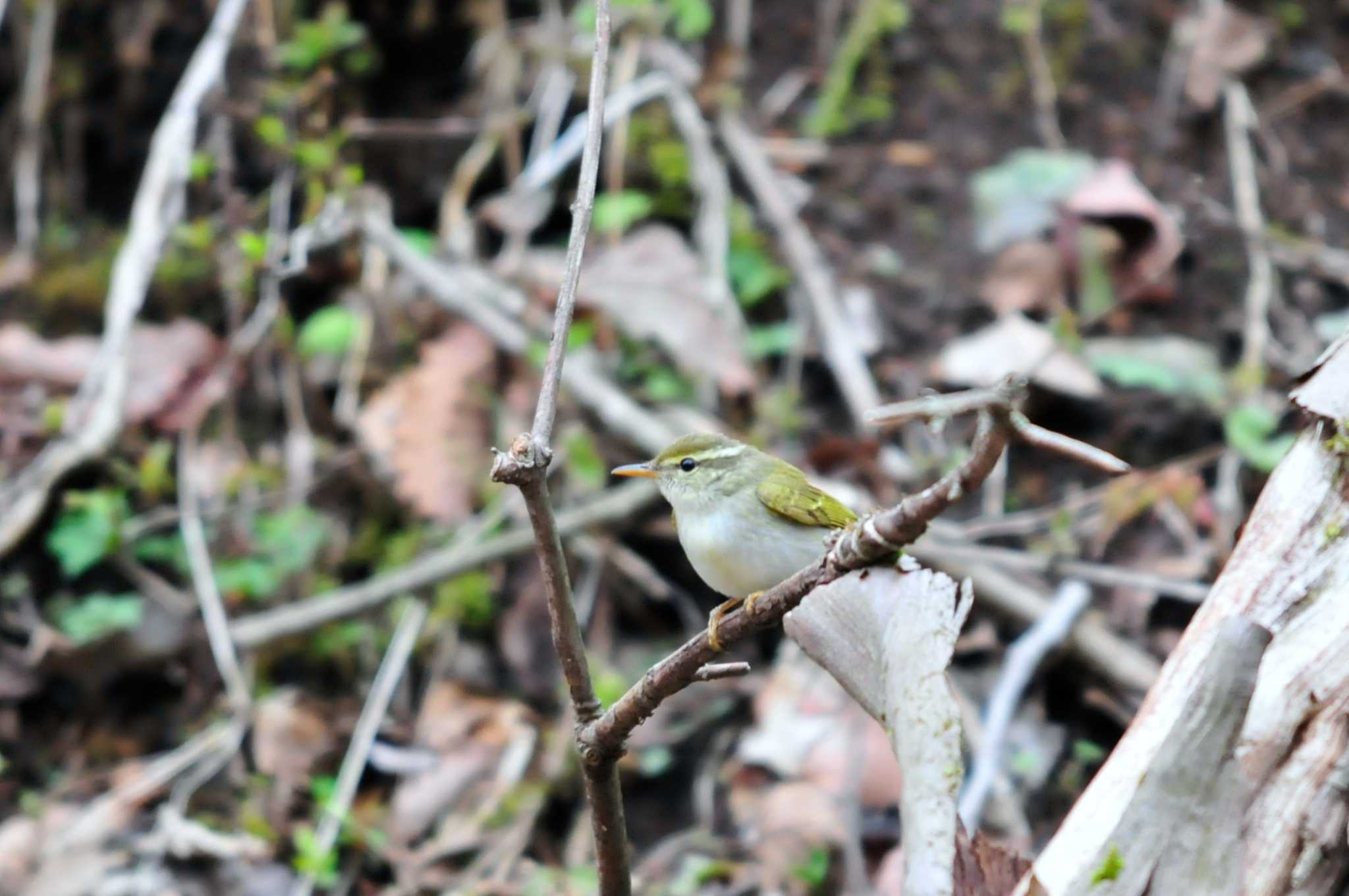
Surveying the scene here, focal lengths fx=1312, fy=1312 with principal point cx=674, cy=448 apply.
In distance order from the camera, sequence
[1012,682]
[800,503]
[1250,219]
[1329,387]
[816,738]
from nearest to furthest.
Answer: [1329,387], [800,503], [1012,682], [816,738], [1250,219]

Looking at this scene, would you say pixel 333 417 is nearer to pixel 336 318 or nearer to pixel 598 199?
pixel 336 318

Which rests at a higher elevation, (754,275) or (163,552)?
(754,275)

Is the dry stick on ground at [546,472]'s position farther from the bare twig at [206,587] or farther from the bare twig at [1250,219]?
the bare twig at [1250,219]

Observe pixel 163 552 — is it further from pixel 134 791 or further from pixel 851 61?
pixel 851 61

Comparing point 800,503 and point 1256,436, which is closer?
point 800,503

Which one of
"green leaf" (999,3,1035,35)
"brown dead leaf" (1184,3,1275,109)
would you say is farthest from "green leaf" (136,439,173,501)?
"brown dead leaf" (1184,3,1275,109)

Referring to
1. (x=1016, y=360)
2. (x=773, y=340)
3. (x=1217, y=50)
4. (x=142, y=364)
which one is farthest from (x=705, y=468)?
(x=1217, y=50)

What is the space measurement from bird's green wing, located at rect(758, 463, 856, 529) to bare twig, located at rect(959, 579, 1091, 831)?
0.85 metres

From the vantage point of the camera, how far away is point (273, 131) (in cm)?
509

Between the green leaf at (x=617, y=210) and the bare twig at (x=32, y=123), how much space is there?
2478 mm

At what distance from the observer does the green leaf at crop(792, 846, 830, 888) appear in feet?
12.5

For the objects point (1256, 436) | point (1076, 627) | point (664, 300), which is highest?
point (664, 300)

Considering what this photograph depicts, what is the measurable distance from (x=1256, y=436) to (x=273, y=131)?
3.76 meters

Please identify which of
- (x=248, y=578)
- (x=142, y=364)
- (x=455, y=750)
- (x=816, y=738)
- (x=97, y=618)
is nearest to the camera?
(x=816, y=738)
